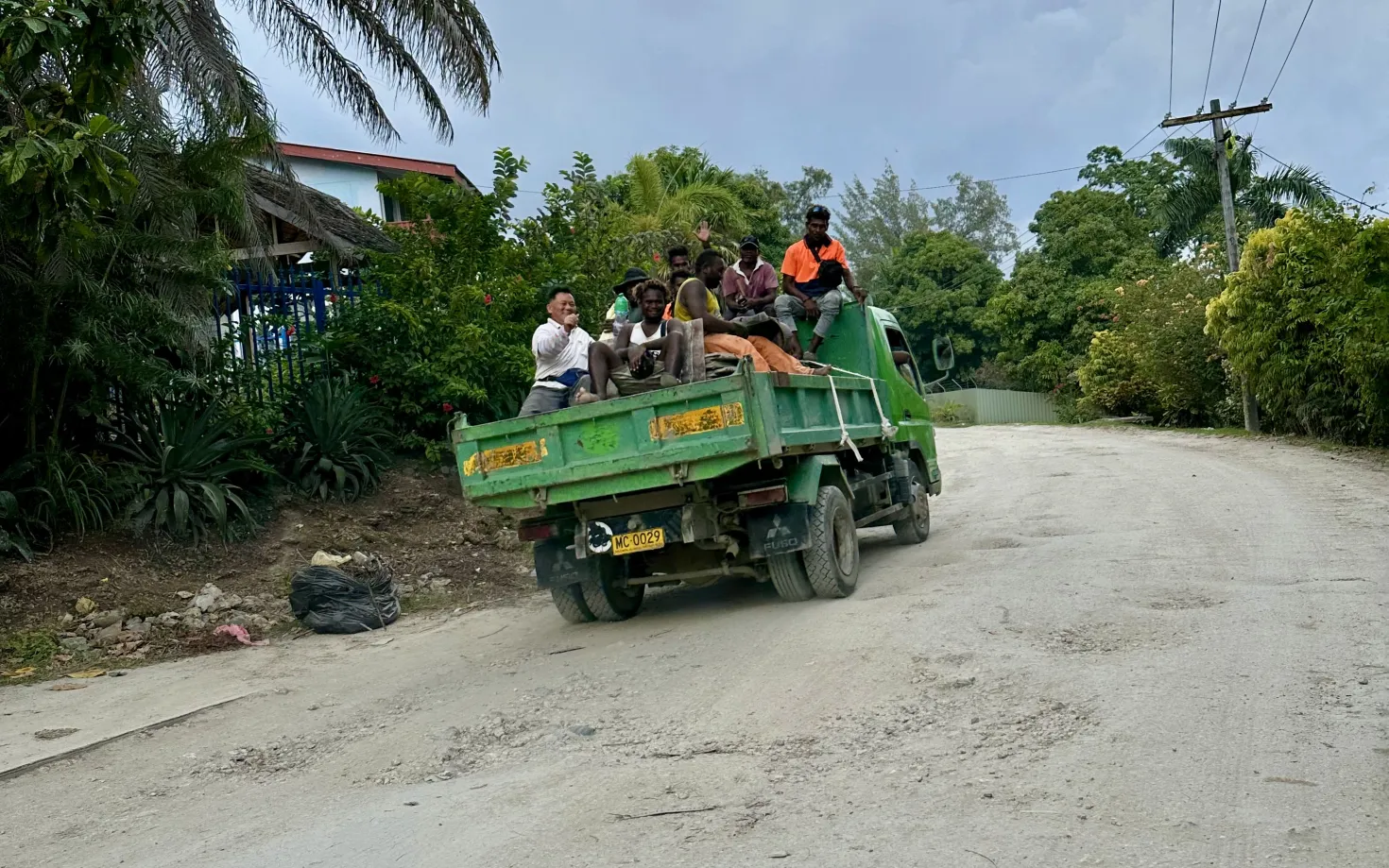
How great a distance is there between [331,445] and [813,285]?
504cm

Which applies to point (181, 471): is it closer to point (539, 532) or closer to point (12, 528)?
point (12, 528)

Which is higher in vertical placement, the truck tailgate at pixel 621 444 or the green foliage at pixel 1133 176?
the green foliage at pixel 1133 176

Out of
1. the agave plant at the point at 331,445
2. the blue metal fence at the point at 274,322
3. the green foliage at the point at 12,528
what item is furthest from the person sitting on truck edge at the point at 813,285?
the green foliage at the point at 12,528

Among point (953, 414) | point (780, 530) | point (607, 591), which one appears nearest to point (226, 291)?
point (607, 591)

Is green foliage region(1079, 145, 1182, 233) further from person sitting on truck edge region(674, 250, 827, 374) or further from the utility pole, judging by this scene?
person sitting on truck edge region(674, 250, 827, 374)

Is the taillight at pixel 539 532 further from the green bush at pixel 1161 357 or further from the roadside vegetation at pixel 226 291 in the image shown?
the green bush at pixel 1161 357

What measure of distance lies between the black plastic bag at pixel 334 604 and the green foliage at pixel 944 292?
38.2 metres

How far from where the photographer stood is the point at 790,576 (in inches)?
311

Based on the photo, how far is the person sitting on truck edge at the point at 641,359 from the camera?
794 cm

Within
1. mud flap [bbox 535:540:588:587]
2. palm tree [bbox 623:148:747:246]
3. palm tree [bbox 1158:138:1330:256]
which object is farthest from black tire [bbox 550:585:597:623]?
palm tree [bbox 1158:138:1330:256]

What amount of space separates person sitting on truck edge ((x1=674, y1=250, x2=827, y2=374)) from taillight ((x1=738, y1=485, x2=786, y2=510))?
945 millimetres

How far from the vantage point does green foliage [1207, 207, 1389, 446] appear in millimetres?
15469

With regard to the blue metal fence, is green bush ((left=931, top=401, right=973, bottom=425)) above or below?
below

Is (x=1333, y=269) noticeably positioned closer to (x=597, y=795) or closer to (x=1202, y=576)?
(x=1202, y=576)
